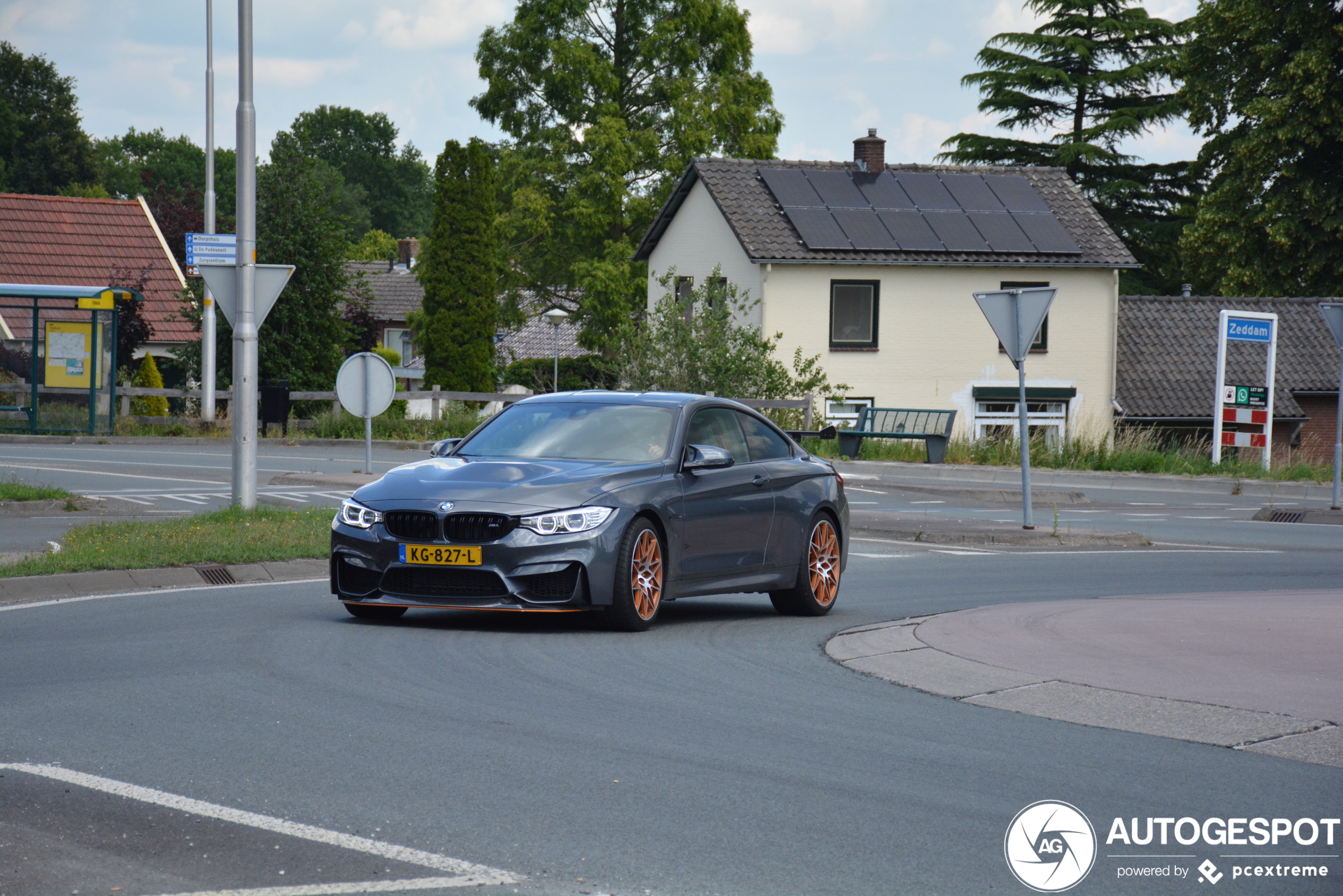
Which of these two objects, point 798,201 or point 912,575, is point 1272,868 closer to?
point 912,575

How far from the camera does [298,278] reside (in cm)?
4091

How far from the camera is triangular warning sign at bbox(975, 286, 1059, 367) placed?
18.3m

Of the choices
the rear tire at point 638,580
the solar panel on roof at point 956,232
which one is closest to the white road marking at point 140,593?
the rear tire at point 638,580

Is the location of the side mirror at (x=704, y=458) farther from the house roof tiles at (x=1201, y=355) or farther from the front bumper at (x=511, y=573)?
the house roof tiles at (x=1201, y=355)

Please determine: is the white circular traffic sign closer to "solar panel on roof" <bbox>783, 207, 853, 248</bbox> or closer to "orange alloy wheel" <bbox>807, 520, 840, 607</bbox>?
"orange alloy wheel" <bbox>807, 520, 840, 607</bbox>

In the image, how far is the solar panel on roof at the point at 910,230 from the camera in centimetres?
4350

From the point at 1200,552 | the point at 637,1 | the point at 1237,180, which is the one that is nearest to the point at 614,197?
the point at 637,1

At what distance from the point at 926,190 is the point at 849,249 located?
4.36 metres

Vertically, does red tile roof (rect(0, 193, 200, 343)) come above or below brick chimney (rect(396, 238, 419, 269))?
below

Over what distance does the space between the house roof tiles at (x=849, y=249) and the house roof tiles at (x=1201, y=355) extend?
11.8 ft

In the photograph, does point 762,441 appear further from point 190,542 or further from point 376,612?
point 190,542

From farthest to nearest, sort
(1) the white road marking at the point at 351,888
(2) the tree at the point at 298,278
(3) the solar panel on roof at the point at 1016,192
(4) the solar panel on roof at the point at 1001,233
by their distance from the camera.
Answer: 1. (3) the solar panel on roof at the point at 1016,192
2. (4) the solar panel on roof at the point at 1001,233
3. (2) the tree at the point at 298,278
4. (1) the white road marking at the point at 351,888

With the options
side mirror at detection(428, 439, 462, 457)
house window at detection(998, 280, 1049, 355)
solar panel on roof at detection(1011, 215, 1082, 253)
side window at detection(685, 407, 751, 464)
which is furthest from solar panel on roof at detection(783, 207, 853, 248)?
side mirror at detection(428, 439, 462, 457)

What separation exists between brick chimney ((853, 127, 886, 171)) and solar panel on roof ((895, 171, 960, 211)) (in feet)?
2.10
